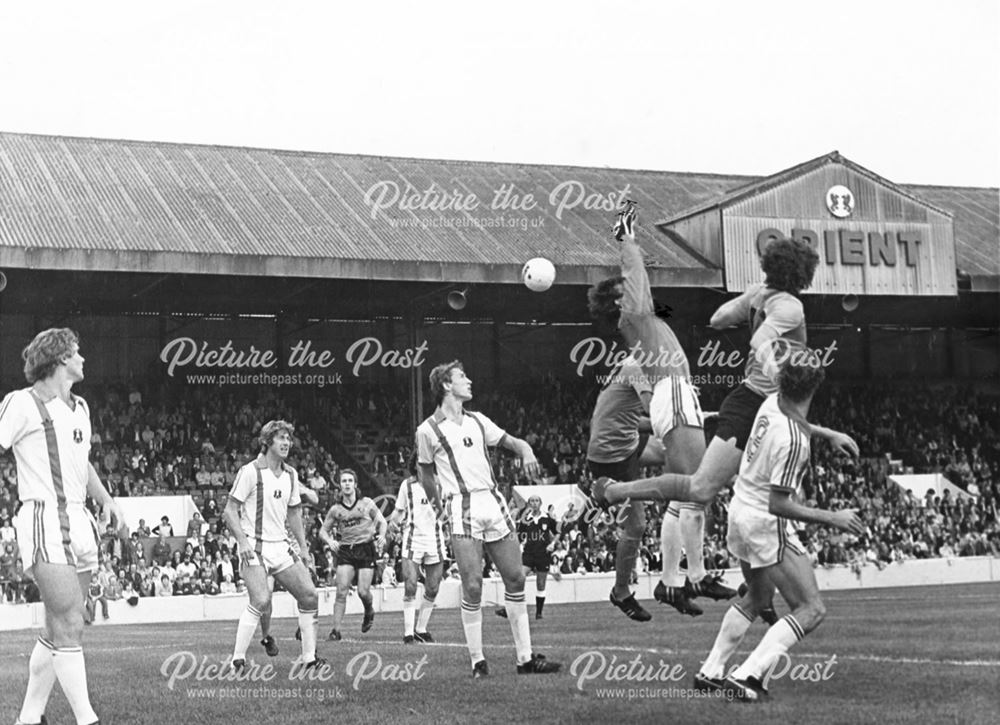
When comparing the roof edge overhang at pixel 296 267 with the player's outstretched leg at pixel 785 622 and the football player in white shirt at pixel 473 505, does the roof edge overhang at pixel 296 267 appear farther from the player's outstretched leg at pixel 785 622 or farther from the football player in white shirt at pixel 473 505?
the player's outstretched leg at pixel 785 622

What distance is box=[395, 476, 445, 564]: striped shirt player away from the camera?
54.0 feet

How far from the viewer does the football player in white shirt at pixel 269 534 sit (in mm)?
11539

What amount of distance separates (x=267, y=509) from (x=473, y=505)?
258 cm

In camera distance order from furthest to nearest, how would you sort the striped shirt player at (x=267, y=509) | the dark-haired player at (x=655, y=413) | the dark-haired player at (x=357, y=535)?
the dark-haired player at (x=357, y=535) < the striped shirt player at (x=267, y=509) < the dark-haired player at (x=655, y=413)

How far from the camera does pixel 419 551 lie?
54.1 feet

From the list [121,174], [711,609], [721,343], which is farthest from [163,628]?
[721,343]

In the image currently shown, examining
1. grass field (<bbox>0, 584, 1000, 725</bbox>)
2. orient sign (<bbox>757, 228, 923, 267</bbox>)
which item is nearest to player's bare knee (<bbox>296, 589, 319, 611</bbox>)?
grass field (<bbox>0, 584, 1000, 725</bbox>)

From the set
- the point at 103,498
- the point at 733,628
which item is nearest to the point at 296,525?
the point at 103,498

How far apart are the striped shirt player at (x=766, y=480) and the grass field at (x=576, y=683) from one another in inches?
39.0

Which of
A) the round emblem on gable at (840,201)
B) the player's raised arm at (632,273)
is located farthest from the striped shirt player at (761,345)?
the round emblem on gable at (840,201)

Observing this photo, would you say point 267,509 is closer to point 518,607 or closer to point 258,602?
point 258,602

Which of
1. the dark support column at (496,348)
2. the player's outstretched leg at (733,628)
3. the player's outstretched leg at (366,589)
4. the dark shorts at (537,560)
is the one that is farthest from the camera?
the dark support column at (496,348)

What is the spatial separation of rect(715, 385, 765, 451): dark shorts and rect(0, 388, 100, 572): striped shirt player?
4.15 m

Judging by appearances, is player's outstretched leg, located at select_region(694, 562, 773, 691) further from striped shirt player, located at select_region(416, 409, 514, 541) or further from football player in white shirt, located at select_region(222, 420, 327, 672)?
football player in white shirt, located at select_region(222, 420, 327, 672)
